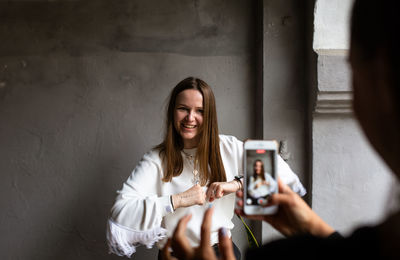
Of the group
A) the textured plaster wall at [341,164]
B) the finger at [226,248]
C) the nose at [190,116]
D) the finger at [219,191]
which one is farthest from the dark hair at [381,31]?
the textured plaster wall at [341,164]

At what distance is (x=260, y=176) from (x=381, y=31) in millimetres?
559

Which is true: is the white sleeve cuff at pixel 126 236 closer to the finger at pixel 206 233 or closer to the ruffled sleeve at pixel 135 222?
the ruffled sleeve at pixel 135 222

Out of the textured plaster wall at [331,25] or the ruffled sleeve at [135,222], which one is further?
the textured plaster wall at [331,25]

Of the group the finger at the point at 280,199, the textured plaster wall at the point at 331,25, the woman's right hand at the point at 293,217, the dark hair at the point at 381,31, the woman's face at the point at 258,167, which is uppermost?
the textured plaster wall at the point at 331,25

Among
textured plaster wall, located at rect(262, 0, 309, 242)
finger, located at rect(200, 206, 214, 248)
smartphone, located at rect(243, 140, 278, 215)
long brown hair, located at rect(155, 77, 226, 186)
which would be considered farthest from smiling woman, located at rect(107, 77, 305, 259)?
finger, located at rect(200, 206, 214, 248)

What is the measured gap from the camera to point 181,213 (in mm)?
1424

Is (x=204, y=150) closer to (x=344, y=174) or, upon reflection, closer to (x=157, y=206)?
(x=157, y=206)

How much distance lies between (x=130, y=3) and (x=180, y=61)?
488 millimetres

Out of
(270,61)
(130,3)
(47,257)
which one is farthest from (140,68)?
(47,257)

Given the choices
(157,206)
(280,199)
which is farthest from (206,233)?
(157,206)

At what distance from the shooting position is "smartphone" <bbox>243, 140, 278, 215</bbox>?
0.86 meters

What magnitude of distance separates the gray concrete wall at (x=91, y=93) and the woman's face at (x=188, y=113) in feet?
1.45

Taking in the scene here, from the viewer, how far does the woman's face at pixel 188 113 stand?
1469mm

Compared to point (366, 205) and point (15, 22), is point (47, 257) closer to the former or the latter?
point (15, 22)
